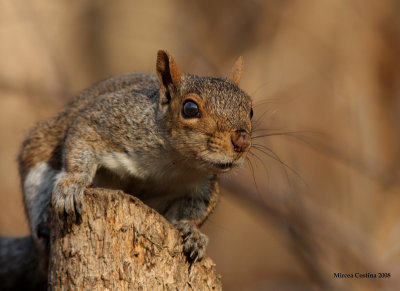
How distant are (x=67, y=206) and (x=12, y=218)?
16.9ft

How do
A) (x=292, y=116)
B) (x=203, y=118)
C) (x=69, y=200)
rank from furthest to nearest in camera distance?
(x=292, y=116)
(x=203, y=118)
(x=69, y=200)

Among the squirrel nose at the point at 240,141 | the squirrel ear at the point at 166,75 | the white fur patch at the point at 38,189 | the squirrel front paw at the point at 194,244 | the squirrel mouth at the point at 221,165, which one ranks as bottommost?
the squirrel front paw at the point at 194,244

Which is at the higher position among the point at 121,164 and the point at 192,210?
the point at 121,164

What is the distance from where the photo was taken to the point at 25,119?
8.49 meters

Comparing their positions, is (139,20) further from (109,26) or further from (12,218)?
(12,218)

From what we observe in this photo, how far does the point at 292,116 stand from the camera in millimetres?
7453

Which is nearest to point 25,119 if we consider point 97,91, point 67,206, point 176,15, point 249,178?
point 176,15

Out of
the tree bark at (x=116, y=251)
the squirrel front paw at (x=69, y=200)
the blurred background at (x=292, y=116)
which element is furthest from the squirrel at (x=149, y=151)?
the blurred background at (x=292, y=116)

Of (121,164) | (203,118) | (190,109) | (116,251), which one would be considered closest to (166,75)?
(190,109)

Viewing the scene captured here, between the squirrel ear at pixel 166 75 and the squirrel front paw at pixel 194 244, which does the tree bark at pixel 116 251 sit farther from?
the squirrel ear at pixel 166 75

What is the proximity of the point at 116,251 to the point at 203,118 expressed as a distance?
38.7 inches

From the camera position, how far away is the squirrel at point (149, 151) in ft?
10.6

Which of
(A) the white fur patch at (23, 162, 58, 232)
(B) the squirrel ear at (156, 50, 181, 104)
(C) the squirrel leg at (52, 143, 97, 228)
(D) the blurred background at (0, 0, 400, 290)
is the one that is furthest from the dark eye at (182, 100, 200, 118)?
(D) the blurred background at (0, 0, 400, 290)

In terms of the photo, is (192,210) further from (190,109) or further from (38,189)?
(38,189)
